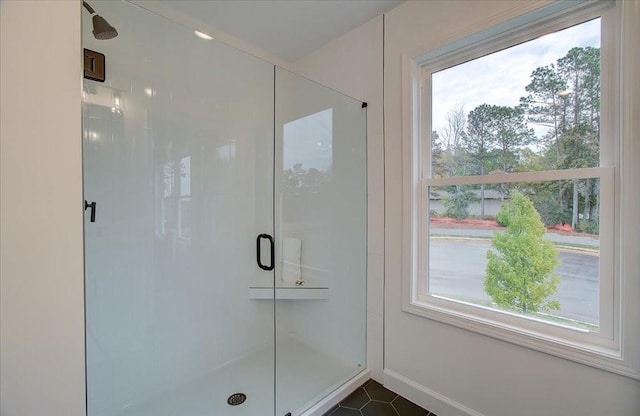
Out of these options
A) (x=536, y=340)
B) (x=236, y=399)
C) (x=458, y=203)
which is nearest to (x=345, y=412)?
(x=236, y=399)

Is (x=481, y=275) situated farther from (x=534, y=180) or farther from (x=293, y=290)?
(x=293, y=290)

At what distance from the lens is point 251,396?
181cm

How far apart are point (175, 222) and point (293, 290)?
1.05 meters

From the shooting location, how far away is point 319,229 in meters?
2.28

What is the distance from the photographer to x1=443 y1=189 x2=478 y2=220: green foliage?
167cm

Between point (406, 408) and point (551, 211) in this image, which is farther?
point (406, 408)

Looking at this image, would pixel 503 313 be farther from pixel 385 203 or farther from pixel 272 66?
pixel 272 66

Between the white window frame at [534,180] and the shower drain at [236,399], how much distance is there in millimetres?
1232

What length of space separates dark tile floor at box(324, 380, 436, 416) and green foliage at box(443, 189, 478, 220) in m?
1.23

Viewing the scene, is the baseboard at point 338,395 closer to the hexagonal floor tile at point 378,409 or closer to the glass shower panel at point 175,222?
the hexagonal floor tile at point 378,409

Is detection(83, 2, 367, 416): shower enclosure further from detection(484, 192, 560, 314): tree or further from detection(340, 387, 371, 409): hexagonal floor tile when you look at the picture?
detection(484, 192, 560, 314): tree

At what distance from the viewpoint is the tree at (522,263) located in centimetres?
139

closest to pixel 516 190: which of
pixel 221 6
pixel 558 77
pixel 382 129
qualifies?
pixel 558 77

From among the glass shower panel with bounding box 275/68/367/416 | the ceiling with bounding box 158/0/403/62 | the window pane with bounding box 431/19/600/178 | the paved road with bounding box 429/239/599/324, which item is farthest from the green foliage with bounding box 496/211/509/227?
the ceiling with bounding box 158/0/403/62
